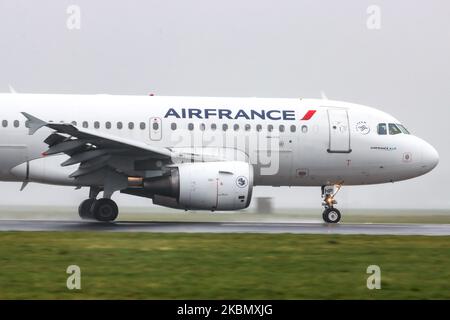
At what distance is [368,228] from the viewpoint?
21312mm

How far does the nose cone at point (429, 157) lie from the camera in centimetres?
2423

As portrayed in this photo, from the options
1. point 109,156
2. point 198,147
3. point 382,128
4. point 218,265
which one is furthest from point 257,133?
point 218,265

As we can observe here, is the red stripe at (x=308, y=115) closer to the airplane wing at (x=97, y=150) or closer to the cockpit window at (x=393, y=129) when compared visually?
the cockpit window at (x=393, y=129)

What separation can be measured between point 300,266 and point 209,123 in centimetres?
1079

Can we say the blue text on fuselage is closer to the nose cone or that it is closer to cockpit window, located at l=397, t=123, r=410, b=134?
cockpit window, located at l=397, t=123, r=410, b=134

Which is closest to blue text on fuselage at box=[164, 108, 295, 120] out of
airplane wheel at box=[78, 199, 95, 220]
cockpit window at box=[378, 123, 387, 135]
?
cockpit window at box=[378, 123, 387, 135]

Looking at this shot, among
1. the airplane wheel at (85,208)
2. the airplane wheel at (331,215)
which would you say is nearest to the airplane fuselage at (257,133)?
the airplane wheel at (331,215)

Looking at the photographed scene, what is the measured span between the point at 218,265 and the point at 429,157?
43.9 ft

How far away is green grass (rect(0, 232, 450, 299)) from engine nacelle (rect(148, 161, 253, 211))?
11.1 ft

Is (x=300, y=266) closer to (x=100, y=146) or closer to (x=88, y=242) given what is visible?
(x=88, y=242)

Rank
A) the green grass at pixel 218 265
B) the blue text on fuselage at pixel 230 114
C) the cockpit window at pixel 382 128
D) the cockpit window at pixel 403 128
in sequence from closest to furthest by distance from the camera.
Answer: the green grass at pixel 218 265, the blue text on fuselage at pixel 230 114, the cockpit window at pixel 382 128, the cockpit window at pixel 403 128

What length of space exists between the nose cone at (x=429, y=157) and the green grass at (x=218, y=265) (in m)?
7.34

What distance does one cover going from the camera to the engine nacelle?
20.6m
